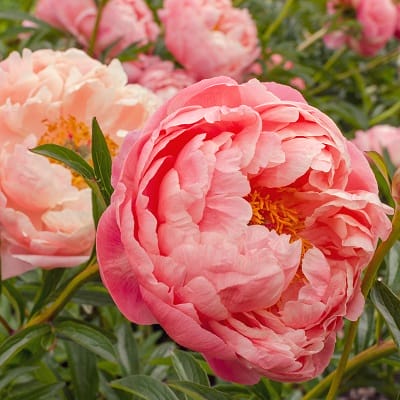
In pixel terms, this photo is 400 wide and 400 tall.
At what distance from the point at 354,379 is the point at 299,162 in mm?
666

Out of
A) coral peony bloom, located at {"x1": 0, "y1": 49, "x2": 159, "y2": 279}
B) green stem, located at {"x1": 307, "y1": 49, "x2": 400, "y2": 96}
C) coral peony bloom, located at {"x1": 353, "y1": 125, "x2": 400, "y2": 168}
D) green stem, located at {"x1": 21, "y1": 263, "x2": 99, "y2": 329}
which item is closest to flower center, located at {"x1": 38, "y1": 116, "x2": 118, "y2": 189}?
coral peony bloom, located at {"x1": 0, "y1": 49, "x2": 159, "y2": 279}

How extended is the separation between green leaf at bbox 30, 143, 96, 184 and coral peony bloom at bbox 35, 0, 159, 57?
640 mm

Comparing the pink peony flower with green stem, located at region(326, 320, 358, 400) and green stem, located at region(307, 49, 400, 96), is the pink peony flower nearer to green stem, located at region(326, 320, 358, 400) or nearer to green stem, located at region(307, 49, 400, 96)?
green stem, located at region(326, 320, 358, 400)

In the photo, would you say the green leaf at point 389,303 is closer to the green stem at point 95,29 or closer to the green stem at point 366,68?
the green stem at point 95,29

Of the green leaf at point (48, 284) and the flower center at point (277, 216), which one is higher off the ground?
the flower center at point (277, 216)

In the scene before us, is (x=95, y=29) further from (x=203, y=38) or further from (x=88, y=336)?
(x=88, y=336)

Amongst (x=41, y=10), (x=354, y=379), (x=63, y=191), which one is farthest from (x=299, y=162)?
(x=41, y=10)

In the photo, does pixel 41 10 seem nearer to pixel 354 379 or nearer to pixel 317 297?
pixel 354 379

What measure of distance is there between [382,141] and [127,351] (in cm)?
75

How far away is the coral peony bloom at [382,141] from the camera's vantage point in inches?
56.6

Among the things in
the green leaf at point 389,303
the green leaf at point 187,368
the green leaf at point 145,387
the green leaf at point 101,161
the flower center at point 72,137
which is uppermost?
the green leaf at point 101,161

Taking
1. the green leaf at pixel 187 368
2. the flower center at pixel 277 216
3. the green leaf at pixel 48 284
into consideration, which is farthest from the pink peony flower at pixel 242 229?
the green leaf at pixel 48 284

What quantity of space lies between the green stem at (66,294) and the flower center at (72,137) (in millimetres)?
108

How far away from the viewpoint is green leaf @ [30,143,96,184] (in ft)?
2.00
